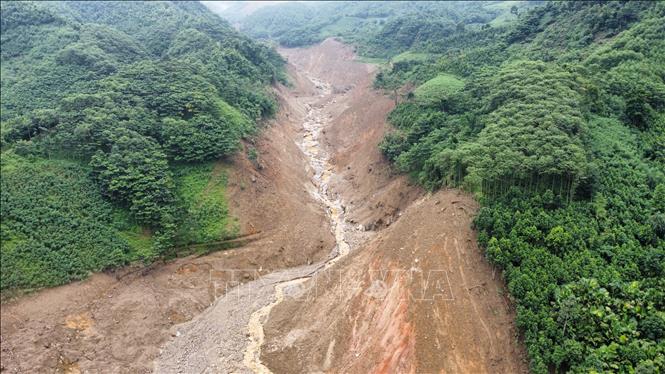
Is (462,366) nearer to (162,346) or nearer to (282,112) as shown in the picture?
(162,346)

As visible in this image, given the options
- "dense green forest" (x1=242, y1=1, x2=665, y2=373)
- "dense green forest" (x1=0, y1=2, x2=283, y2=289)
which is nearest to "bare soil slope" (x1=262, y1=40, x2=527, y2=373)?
Answer: "dense green forest" (x1=242, y1=1, x2=665, y2=373)

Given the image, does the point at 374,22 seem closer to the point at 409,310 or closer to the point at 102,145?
the point at 102,145

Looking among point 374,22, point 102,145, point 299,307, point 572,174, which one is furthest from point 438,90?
point 374,22

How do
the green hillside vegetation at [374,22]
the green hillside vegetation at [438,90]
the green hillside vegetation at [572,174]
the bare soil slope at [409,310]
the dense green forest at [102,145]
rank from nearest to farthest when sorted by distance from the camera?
1. the green hillside vegetation at [572,174]
2. the bare soil slope at [409,310]
3. the dense green forest at [102,145]
4. the green hillside vegetation at [438,90]
5. the green hillside vegetation at [374,22]

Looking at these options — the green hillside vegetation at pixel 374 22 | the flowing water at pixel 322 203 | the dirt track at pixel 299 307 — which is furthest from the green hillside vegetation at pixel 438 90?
the green hillside vegetation at pixel 374 22

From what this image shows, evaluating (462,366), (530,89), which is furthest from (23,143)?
(530,89)

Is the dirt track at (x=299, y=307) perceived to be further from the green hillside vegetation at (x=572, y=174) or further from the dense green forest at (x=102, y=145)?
the dense green forest at (x=102, y=145)
